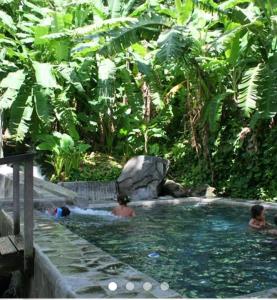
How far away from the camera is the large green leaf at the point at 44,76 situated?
12000 mm

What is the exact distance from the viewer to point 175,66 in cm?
1253

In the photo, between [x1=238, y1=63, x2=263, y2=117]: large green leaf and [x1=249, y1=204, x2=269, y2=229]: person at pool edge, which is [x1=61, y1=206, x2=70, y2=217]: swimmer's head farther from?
[x1=238, y1=63, x2=263, y2=117]: large green leaf

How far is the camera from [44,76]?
1219 centimetres

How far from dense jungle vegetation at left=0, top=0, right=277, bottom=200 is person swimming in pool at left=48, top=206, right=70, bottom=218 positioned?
11.4 feet

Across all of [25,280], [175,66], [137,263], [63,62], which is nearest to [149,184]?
[175,66]

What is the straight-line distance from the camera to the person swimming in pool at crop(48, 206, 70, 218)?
8.35m

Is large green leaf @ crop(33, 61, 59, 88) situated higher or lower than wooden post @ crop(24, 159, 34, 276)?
higher

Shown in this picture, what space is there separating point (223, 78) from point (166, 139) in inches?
167

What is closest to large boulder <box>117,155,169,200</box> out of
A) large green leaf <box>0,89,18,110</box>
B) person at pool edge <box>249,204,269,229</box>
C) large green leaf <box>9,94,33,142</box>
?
large green leaf <box>9,94,33,142</box>

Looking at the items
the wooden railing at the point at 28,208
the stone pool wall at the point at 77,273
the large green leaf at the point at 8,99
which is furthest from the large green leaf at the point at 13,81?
the wooden railing at the point at 28,208

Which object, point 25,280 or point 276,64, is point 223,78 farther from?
point 25,280

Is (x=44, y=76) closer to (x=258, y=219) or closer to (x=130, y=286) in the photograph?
(x=258, y=219)

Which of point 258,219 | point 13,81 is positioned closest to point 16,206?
point 258,219

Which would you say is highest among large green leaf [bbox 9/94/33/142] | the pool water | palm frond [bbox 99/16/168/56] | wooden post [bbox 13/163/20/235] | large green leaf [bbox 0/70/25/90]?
palm frond [bbox 99/16/168/56]
